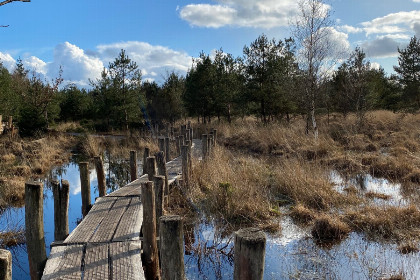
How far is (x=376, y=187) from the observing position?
9914 mm

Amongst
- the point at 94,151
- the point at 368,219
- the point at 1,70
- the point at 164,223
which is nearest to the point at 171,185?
the point at 368,219

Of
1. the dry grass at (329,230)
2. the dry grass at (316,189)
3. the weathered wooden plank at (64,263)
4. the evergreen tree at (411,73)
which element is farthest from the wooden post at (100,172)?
the evergreen tree at (411,73)

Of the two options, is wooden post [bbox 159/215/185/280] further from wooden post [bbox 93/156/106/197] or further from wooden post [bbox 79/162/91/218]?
wooden post [bbox 93/156/106/197]

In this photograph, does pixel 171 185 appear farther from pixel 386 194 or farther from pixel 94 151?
pixel 94 151

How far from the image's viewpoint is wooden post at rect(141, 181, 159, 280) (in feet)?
15.8

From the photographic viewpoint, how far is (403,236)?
6250 millimetres

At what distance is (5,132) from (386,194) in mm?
20744

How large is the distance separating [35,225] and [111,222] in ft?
4.03

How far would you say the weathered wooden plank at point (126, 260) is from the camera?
3896mm

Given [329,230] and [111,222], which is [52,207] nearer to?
[111,222]

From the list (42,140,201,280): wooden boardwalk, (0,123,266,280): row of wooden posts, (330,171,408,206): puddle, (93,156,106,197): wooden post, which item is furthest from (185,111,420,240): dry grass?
(42,140,201,280): wooden boardwalk

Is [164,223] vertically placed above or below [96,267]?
above

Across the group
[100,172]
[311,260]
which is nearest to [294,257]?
[311,260]

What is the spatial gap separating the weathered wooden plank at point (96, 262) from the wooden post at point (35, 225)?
0.61 metres
